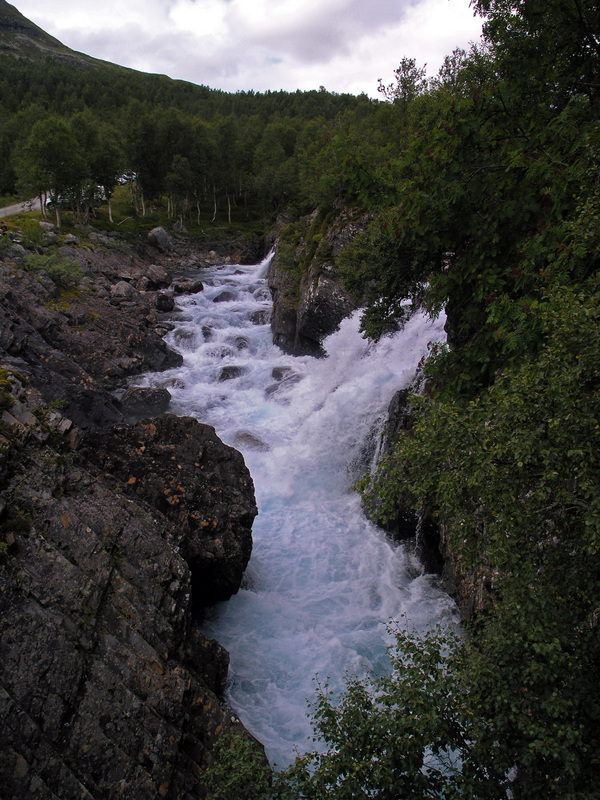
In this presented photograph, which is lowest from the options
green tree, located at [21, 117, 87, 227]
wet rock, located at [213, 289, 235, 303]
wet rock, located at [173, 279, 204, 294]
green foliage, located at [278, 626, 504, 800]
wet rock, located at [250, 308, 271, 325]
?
green foliage, located at [278, 626, 504, 800]

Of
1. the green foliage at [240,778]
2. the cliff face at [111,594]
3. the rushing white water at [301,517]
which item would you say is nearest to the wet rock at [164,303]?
the rushing white water at [301,517]

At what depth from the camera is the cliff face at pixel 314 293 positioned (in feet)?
86.6

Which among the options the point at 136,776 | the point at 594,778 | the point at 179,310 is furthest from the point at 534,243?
the point at 179,310

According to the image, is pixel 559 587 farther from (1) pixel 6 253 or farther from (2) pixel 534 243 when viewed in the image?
(1) pixel 6 253

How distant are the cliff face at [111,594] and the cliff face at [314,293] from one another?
14233 mm

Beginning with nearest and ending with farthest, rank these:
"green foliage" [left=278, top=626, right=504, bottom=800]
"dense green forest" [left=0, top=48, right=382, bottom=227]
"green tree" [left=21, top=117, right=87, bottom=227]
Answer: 1. "green foliage" [left=278, top=626, right=504, bottom=800]
2. "green tree" [left=21, top=117, right=87, bottom=227]
3. "dense green forest" [left=0, top=48, right=382, bottom=227]

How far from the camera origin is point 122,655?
23.7 feet

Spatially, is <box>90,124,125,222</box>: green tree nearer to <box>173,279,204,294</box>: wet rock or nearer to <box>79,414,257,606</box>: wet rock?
<box>173,279,204,294</box>: wet rock

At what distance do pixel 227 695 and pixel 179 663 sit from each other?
300 centimetres

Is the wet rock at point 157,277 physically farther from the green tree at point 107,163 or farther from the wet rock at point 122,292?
the green tree at point 107,163

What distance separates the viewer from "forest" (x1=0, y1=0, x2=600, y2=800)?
192 inches

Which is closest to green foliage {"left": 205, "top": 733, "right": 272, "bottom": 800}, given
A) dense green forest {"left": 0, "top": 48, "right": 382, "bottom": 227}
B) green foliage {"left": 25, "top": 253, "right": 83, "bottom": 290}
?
green foliage {"left": 25, "top": 253, "right": 83, "bottom": 290}

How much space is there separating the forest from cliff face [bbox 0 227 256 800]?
5.16 ft

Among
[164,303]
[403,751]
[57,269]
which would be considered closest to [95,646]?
[403,751]
